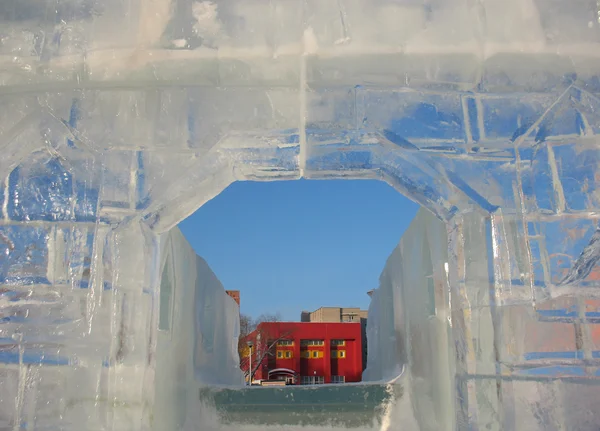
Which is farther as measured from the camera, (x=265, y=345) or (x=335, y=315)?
(x=335, y=315)

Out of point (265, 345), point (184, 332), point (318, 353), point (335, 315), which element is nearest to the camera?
point (184, 332)

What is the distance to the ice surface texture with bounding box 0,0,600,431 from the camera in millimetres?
1902

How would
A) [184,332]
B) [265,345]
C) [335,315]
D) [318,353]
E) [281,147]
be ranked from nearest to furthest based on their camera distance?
[281,147] < [184,332] < [265,345] < [318,353] < [335,315]

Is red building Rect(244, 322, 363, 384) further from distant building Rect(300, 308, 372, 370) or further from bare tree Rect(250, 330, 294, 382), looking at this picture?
distant building Rect(300, 308, 372, 370)

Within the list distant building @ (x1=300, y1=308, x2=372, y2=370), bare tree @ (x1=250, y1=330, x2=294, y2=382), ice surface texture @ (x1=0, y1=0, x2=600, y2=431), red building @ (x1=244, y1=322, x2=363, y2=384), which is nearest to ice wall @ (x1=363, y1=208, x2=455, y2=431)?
ice surface texture @ (x1=0, y1=0, x2=600, y2=431)

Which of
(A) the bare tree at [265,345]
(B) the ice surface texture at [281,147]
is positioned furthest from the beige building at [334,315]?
(B) the ice surface texture at [281,147]

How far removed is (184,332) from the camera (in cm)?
276

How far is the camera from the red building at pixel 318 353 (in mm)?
20922

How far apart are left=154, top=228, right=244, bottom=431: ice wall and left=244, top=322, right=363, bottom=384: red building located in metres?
A: 17.1

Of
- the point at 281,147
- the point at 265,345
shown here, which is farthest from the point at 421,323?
the point at 265,345

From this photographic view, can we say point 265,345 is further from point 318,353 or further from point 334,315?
point 334,315

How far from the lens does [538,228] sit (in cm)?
194

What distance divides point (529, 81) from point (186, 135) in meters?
1.26

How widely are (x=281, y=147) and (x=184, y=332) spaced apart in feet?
3.92
